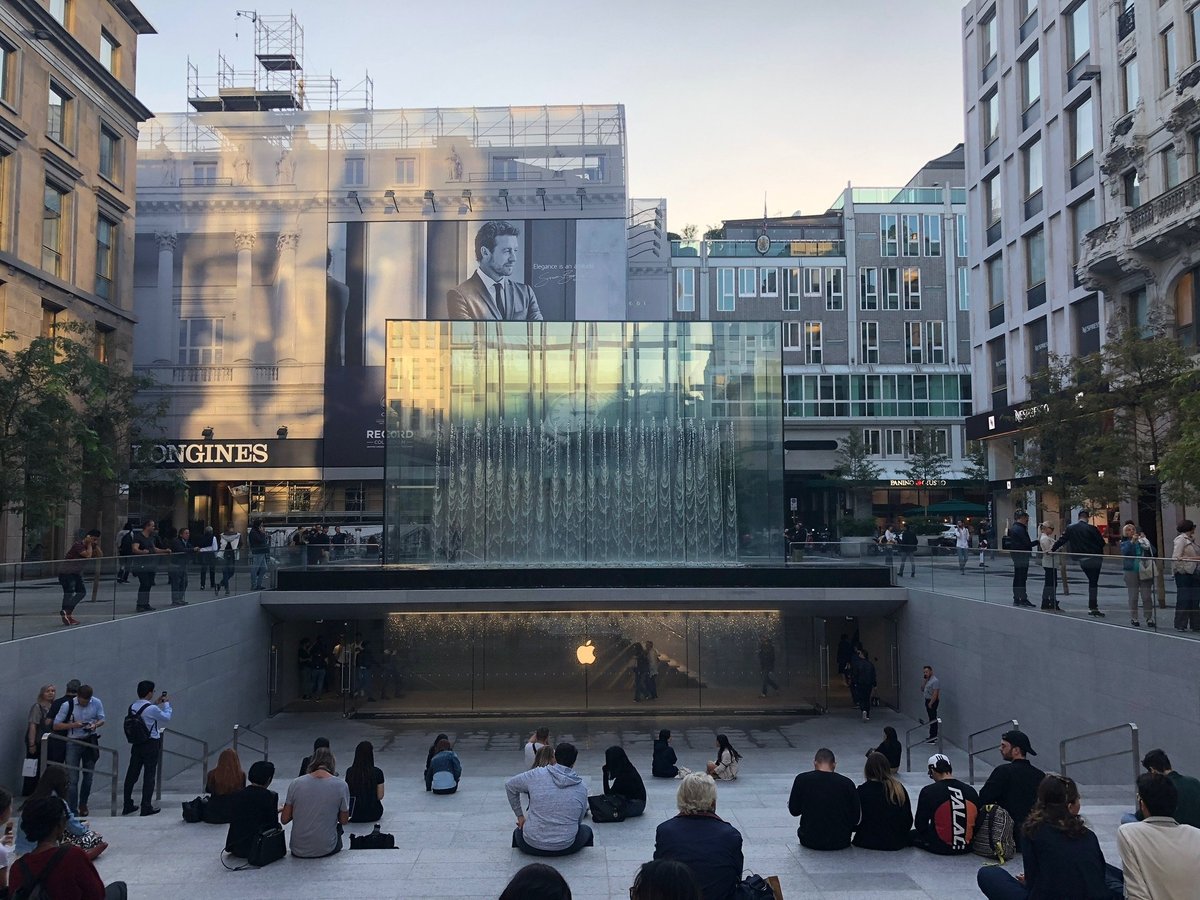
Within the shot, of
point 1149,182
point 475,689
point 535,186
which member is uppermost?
point 535,186

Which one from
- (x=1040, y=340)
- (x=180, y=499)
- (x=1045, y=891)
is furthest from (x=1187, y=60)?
(x=180, y=499)

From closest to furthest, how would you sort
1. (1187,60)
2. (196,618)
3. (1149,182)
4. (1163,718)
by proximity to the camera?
(1163,718)
(196,618)
(1187,60)
(1149,182)

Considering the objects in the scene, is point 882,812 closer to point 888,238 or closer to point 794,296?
point 794,296

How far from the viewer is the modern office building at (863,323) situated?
188 ft

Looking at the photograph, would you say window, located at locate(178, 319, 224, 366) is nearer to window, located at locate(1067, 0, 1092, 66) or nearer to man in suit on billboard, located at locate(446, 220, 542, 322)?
man in suit on billboard, located at locate(446, 220, 542, 322)

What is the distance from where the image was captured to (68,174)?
105 feet

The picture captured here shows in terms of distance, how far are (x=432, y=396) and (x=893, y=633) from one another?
14687mm

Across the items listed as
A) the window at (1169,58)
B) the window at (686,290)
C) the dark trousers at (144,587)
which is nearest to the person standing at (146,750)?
the dark trousers at (144,587)

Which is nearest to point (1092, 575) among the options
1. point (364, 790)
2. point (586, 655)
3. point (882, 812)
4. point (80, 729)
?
point (882, 812)

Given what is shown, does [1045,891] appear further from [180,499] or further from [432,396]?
[180,499]

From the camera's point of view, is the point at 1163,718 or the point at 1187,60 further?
the point at 1187,60

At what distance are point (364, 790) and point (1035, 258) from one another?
1310 inches

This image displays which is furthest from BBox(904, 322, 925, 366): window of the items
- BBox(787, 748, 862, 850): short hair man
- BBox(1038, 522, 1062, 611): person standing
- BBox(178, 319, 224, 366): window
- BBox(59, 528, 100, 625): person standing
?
BBox(787, 748, 862, 850): short hair man

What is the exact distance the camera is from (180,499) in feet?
155
